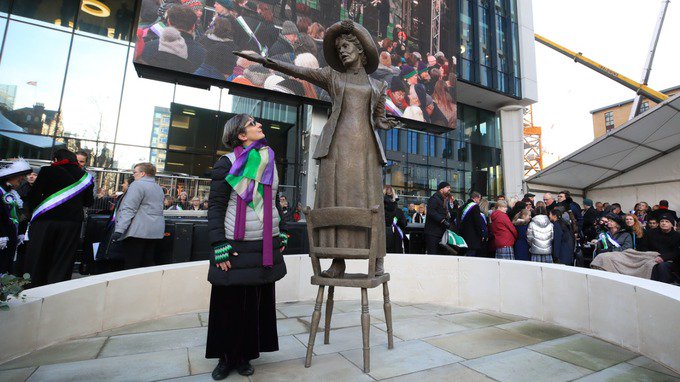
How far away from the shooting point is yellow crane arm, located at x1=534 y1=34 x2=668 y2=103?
21250 mm

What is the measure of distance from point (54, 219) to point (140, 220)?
0.88m

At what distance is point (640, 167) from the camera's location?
39.9 ft

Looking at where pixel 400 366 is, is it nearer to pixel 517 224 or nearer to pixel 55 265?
pixel 55 265

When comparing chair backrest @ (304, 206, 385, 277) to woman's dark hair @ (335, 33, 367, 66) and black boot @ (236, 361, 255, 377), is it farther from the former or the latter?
woman's dark hair @ (335, 33, 367, 66)

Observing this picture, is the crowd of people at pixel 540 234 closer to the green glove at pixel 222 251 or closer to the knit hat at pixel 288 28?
the green glove at pixel 222 251

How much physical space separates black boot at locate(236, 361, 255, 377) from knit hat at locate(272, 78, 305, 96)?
1107 cm

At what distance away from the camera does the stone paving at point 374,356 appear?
7.10 ft

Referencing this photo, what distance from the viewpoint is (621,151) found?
11414 mm

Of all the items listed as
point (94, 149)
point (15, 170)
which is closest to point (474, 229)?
point (15, 170)

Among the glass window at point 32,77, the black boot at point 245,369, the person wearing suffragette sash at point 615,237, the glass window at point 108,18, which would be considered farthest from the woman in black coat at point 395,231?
the glass window at point 108,18

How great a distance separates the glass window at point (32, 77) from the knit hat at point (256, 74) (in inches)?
267

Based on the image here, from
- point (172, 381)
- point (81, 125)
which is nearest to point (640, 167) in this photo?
point (172, 381)

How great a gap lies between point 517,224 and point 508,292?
99.9 inches

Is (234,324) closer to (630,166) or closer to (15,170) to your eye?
(15,170)
